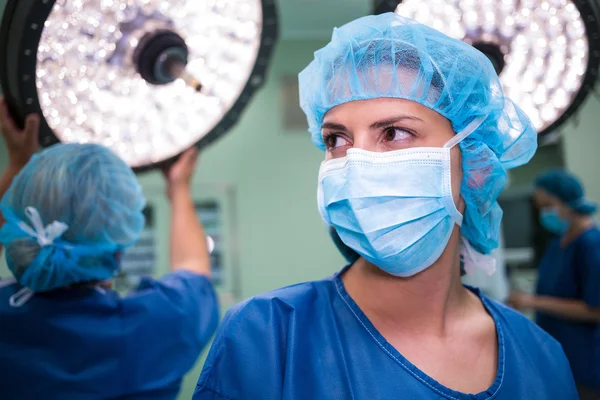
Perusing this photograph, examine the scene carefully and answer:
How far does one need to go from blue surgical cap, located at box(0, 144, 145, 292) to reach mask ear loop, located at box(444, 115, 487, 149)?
0.76m

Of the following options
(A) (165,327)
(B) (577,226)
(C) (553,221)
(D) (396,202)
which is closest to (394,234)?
(D) (396,202)

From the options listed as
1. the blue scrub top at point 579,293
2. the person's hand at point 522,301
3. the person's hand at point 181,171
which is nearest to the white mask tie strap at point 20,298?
the person's hand at point 181,171

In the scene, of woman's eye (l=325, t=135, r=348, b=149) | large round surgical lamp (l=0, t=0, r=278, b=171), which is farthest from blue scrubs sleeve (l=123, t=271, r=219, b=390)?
woman's eye (l=325, t=135, r=348, b=149)

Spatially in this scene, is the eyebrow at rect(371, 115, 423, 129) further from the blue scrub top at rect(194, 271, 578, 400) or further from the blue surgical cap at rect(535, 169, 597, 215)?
the blue surgical cap at rect(535, 169, 597, 215)

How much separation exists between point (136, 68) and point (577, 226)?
239 centimetres

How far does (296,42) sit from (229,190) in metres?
1.01

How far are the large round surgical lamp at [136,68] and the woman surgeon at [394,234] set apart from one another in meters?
0.20

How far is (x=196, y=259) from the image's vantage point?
1.57 meters

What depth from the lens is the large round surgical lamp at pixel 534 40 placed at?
3.43 feet

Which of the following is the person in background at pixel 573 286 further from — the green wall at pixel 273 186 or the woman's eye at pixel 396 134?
the woman's eye at pixel 396 134

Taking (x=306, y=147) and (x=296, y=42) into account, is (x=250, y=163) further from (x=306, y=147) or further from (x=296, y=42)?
(x=296, y=42)

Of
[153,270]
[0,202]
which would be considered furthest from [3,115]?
[153,270]

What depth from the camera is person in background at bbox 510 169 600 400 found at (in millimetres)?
2389

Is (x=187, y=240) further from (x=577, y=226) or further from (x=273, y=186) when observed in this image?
(x=577, y=226)
